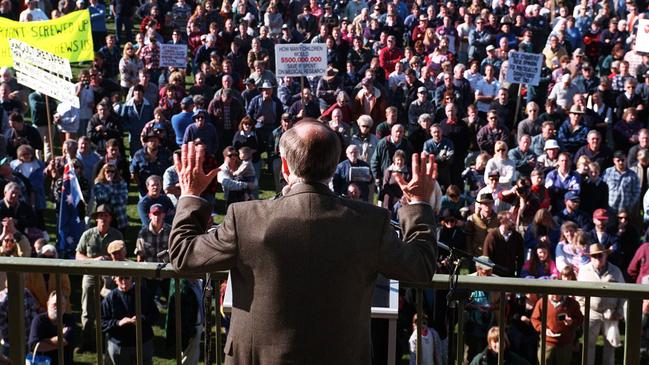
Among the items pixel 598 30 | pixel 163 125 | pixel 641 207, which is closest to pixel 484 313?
pixel 641 207

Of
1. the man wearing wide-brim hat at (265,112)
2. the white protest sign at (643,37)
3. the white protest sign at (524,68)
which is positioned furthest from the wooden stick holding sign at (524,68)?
the man wearing wide-brim hat at (265,112)

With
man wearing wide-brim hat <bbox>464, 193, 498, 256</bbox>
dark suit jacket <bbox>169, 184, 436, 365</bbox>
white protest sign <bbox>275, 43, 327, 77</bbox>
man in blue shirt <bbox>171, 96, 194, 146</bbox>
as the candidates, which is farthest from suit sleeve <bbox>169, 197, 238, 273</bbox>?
white protest sign <bbox>275, 43, 327, 77</bbox>

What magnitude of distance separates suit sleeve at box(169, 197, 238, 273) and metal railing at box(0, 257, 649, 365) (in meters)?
0.36

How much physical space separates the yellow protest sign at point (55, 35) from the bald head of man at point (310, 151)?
43.1ft

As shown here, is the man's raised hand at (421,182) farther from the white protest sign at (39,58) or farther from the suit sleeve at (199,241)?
the white protest sign at (39,58)

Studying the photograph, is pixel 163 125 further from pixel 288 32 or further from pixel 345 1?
pixel 345 1

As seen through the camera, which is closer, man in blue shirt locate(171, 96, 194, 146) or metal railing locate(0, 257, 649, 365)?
metal railing locate(0, 257, 649, 365)

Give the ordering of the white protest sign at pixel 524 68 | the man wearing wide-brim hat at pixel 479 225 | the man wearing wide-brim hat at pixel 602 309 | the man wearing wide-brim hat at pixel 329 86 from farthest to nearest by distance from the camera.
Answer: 1. the man wearing wide-brim hat at pixel 329 86
2. the white protest sign at pixel 524 68
3. the man wearing wide-brim hat at pixel 479 225
4. the man wearing wide-brim hat at pixel 602 309

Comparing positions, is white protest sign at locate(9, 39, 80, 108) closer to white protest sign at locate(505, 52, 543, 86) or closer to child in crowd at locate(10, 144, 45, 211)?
child in crowd at locate(10, 144, 45, 211)

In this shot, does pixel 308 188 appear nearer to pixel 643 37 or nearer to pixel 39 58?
pixel 39 58

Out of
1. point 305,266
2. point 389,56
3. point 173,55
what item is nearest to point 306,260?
point 305,266

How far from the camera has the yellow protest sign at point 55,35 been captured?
16.6 metres

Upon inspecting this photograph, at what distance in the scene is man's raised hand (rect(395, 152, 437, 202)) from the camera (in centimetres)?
432

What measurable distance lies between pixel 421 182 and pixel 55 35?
46.3 feet
